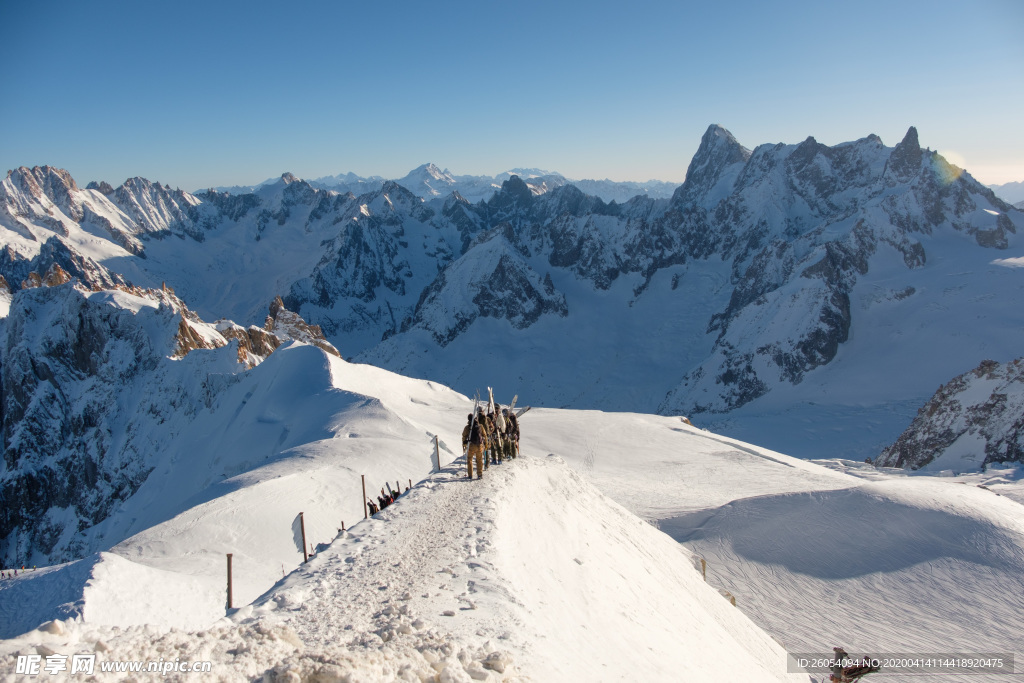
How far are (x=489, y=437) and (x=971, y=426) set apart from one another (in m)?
52.8

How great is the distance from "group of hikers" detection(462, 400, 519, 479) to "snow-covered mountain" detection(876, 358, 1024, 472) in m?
46.5

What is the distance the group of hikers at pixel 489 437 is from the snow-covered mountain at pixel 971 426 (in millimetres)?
46531

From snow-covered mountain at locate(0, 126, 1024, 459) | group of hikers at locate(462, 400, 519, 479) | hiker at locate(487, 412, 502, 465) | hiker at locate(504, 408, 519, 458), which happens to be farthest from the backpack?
snow-covered mountain at locate(0, 126, 1024, 459)

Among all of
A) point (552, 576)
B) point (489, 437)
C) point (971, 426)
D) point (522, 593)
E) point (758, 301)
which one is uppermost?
A: point (758, 301)

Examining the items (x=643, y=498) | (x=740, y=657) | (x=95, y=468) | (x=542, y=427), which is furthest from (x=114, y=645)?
(x=95, y=468)

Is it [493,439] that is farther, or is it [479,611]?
[493,439]

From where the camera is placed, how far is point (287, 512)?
65.2ft

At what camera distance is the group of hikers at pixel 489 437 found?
1461 cm

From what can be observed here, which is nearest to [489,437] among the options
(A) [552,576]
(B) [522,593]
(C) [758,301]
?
(A) [552,576]

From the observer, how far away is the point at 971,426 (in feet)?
158

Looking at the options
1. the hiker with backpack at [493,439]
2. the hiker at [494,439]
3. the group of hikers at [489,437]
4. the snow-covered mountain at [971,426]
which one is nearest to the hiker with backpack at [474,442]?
the group of hikers at [489,437]

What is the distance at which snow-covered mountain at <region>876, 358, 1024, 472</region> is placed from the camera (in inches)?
1738

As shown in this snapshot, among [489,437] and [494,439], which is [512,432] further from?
[489,437]

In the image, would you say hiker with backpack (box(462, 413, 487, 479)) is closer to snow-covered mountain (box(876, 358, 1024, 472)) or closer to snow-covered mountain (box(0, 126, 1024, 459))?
snow-covered mountain (box(876, 358, 1024, 472))
